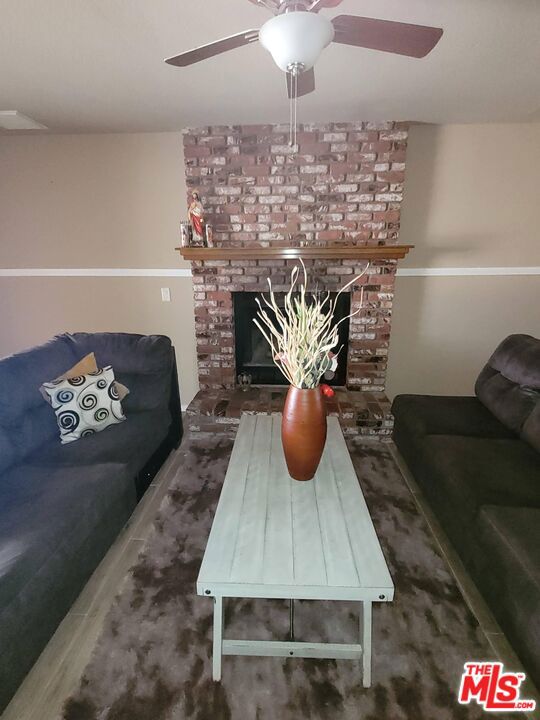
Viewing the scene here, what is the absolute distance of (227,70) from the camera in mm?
1975

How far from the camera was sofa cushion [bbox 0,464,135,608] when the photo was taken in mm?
1251

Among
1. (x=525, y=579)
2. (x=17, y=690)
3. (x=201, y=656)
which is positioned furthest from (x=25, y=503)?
(x=525, y=579)

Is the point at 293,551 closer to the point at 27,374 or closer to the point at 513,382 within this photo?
the point at 27,374

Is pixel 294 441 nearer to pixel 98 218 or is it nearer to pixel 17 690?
pixel 17 690

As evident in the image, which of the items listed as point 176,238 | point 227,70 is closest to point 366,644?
Answer: point 227,70

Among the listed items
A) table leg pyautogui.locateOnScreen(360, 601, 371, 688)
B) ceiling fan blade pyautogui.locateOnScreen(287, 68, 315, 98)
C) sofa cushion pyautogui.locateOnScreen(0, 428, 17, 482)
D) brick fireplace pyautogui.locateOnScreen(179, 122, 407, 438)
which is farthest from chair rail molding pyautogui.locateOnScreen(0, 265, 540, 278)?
table leg pyautogui.locateOnScreen(360, 601, 371, 688)

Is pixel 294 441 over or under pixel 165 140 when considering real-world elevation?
under

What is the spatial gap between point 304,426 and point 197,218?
2122 mm

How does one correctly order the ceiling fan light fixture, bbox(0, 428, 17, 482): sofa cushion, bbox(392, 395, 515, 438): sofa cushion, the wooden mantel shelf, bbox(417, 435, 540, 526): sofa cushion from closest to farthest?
the ceiling fan light fixture < bbox(417, 435, 540, 526): sofa cushion < bbox(0, 428, 17, 482): sofa cushion < bbox(392, 395, 515, 438): sofa cushion < the wooden mantel shelf

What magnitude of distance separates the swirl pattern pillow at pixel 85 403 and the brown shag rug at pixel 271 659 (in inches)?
28.0

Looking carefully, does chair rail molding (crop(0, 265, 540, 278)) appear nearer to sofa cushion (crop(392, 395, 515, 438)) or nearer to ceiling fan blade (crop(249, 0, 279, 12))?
sofa cushion (crop(392, 395, 515, 438))

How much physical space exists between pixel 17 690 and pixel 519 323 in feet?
13.1

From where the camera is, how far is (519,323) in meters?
3.30

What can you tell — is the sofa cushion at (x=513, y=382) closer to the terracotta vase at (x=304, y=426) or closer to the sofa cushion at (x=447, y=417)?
the sofa cushion at (x=447, y=417)
